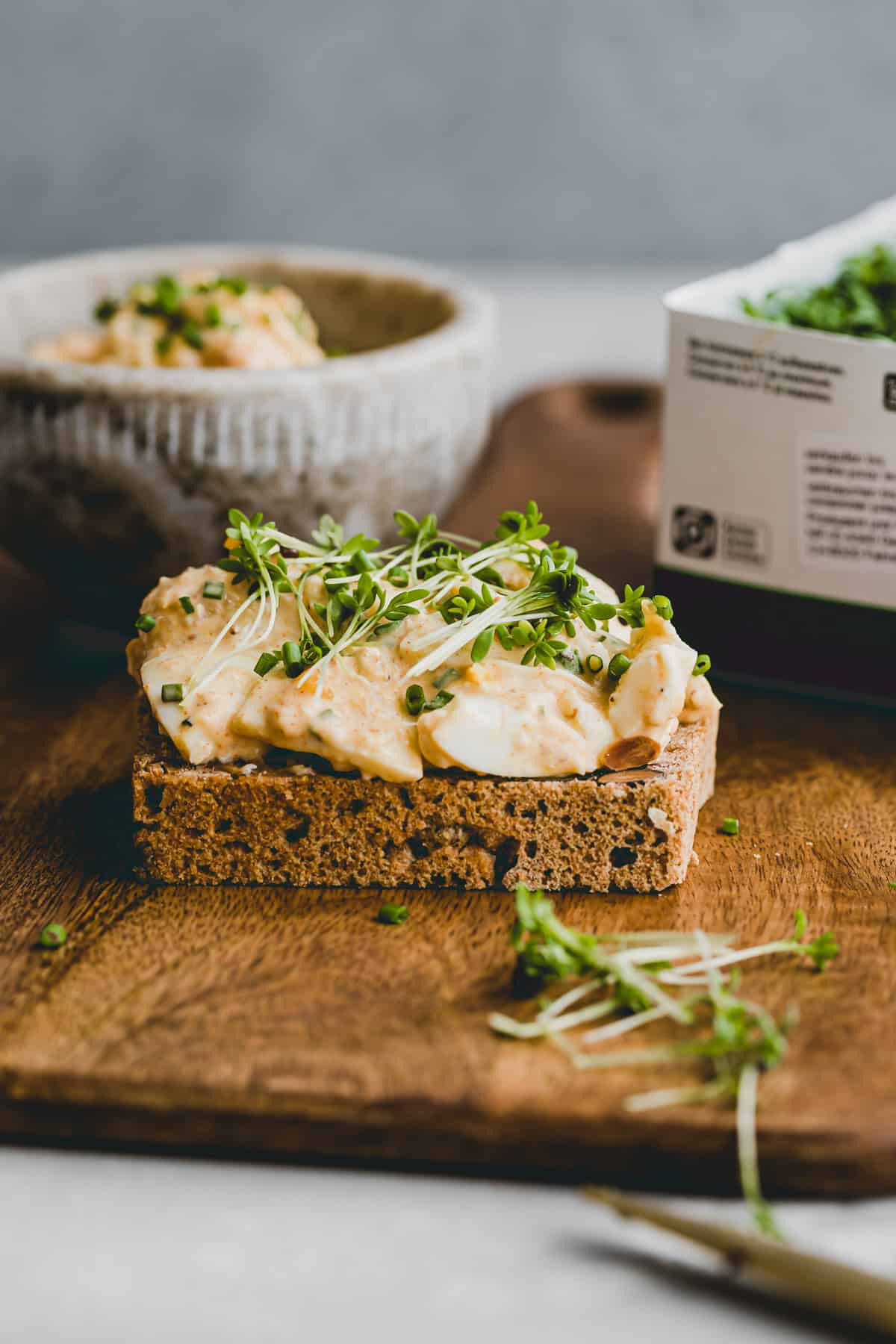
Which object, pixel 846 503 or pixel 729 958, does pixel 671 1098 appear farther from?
pixel 846 503

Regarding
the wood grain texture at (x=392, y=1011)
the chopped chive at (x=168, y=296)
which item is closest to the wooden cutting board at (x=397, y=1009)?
the wood grain texture at (x=392, y=1011)

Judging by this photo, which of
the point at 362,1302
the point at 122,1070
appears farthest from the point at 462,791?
the point at 362,1302

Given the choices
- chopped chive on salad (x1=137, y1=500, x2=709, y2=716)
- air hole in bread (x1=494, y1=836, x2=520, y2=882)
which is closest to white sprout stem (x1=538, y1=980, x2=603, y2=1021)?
air hole in bread (x1=494, y1=836, x2=520, y2=882)

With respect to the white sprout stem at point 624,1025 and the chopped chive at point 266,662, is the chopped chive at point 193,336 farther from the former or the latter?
the white sprout stem at point 624,1025

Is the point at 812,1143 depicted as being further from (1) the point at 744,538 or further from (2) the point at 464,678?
(1) the point at 744,538

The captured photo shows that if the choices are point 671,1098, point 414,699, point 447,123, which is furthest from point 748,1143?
point 447,123
